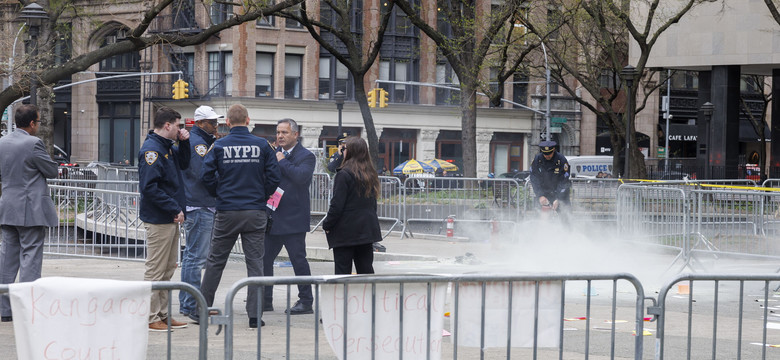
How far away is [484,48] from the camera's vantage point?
27.3 metres

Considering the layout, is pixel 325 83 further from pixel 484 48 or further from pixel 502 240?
pixel 502 240

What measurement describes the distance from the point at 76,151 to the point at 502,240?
154 feet

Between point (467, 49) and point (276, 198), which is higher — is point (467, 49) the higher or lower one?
the higher one

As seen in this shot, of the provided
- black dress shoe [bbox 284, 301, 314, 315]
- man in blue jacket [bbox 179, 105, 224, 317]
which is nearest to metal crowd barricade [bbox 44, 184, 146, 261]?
man in blue jacket [bbox 179, 105, 224, 317]

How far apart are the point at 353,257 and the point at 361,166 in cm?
83

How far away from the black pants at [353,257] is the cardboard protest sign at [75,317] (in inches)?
158

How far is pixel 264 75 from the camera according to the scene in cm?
5491

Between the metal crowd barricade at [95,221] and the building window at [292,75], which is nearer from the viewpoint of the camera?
the metal crowd barricade at [95,221]

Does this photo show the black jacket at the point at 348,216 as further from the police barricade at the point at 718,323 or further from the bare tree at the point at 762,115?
the bare tree at the point at 762,115

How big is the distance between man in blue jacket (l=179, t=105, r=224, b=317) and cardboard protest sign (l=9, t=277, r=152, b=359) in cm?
451

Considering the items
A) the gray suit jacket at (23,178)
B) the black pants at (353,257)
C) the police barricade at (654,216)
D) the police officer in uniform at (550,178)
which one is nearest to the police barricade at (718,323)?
the police barricade at (654,216)

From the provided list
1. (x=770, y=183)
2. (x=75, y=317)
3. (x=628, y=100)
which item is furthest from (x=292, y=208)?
(x=628, y=100)

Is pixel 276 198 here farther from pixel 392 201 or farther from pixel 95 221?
pixel 392 201

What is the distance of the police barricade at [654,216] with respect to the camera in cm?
1391
